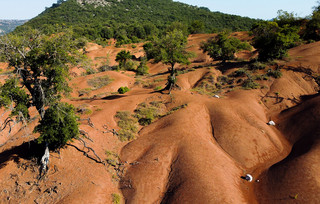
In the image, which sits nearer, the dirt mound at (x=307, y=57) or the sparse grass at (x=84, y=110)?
the sparse grass at (x=84, y=110)

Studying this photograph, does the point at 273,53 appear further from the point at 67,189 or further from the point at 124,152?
the point at 67,189

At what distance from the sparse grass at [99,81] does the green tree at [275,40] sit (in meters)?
31.8

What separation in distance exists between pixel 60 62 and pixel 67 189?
28.3ft

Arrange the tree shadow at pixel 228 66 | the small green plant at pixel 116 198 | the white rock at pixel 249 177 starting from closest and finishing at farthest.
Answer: the small green plant at pixel 116 198 → the white rock at pixel 249 177 → the tree shadow at pixel 228 66

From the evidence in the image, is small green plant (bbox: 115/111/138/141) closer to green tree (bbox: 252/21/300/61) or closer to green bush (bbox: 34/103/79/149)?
green bush (bbox: 34/103/79/149)

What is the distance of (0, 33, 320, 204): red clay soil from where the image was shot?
11977mm

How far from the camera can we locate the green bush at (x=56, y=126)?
41.4 ft

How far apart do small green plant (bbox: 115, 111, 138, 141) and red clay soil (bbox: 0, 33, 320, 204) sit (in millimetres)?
661

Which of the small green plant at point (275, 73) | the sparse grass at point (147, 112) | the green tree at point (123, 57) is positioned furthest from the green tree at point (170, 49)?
the green tree at point (123, 57)

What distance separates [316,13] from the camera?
43156mm

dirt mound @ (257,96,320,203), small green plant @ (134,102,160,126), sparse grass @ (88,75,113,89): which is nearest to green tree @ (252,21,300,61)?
dirt mound @ (257,96,320,203)

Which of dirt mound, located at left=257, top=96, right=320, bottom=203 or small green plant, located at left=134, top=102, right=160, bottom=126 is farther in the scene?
small green plant, located at left=134, top=102, right=160, bottom=126

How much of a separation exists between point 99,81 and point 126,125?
2461 centimetres

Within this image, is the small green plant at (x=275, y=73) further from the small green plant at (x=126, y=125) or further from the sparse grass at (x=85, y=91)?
the sparse grass at (x=85, y=91)
